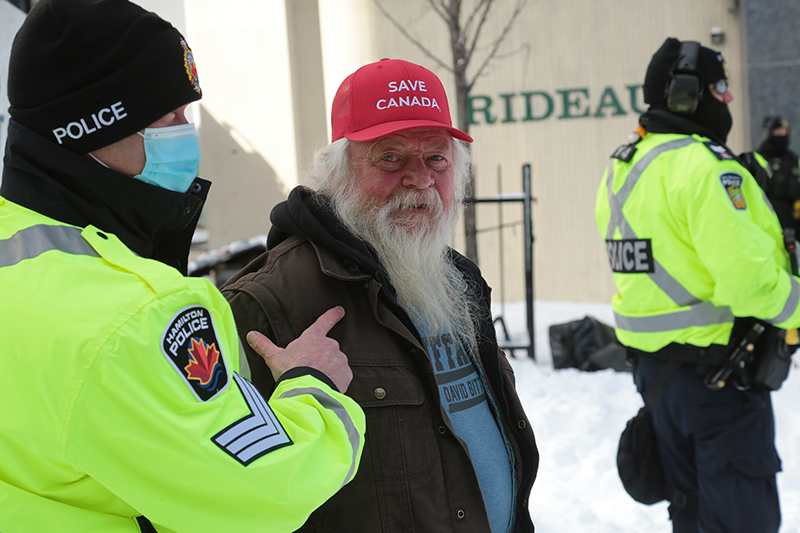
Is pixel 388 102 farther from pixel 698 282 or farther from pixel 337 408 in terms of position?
pixel 698 282

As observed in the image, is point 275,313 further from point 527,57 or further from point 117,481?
point 527,57

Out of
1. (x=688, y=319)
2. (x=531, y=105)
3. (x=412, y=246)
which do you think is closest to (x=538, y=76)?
(x=531, y=105)

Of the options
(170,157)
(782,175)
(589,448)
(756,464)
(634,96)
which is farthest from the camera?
(634,96)

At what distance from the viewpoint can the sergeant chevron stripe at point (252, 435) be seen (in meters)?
1.07

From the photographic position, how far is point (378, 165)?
6.77 feet

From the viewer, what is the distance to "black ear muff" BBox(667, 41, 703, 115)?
312 cm

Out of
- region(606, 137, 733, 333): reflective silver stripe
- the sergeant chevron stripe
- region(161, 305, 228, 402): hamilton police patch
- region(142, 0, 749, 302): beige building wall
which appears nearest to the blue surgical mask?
region(161, 305, 228, 402): hamilton police patch

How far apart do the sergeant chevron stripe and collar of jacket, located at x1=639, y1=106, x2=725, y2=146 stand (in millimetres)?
2618

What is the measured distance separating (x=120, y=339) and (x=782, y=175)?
7.08 m

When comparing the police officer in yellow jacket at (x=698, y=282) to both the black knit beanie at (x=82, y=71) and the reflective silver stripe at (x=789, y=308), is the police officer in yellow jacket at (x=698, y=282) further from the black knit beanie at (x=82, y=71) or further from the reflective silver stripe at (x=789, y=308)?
the black knit beanie at (x=82, y=71)

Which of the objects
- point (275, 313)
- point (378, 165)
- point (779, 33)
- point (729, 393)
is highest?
point (779, 33)

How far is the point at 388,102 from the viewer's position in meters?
2.00

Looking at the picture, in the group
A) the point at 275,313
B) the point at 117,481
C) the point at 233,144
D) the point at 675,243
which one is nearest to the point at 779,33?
the point at 675,243

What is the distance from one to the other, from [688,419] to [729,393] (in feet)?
0.67
